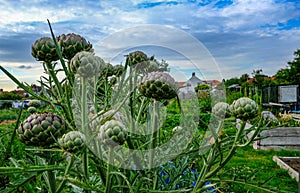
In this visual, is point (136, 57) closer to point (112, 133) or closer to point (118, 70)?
point (118, 70)

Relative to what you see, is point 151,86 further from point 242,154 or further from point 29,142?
point 242,154

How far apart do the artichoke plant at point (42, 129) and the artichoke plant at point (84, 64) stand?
2.5 inches

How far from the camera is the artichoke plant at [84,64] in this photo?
463 mm

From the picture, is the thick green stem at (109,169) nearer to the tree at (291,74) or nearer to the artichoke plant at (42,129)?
the artichoke plant at (42,129)

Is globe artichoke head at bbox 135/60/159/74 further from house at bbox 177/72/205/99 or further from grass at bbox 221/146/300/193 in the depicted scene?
grass at bbox 221/146/300/193

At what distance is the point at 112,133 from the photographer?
43 cm

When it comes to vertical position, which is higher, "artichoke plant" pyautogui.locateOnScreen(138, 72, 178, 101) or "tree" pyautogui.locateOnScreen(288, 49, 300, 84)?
"tree" pyautogui.locateOnScreen(288, 49, 300, 84)

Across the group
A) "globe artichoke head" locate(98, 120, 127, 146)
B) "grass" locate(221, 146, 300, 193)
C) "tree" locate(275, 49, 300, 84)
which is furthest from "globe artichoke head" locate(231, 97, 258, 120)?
"tree" locate(275, 49, 300, 84)

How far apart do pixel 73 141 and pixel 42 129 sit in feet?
0.20

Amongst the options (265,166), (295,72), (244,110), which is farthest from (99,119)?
(295,72)

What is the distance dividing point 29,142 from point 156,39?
24 centimetres

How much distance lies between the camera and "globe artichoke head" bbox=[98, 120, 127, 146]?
1.40 feet

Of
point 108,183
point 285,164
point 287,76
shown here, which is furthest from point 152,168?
point 287,76

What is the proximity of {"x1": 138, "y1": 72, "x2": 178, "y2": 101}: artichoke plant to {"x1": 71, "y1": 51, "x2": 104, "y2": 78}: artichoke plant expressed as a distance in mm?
71
